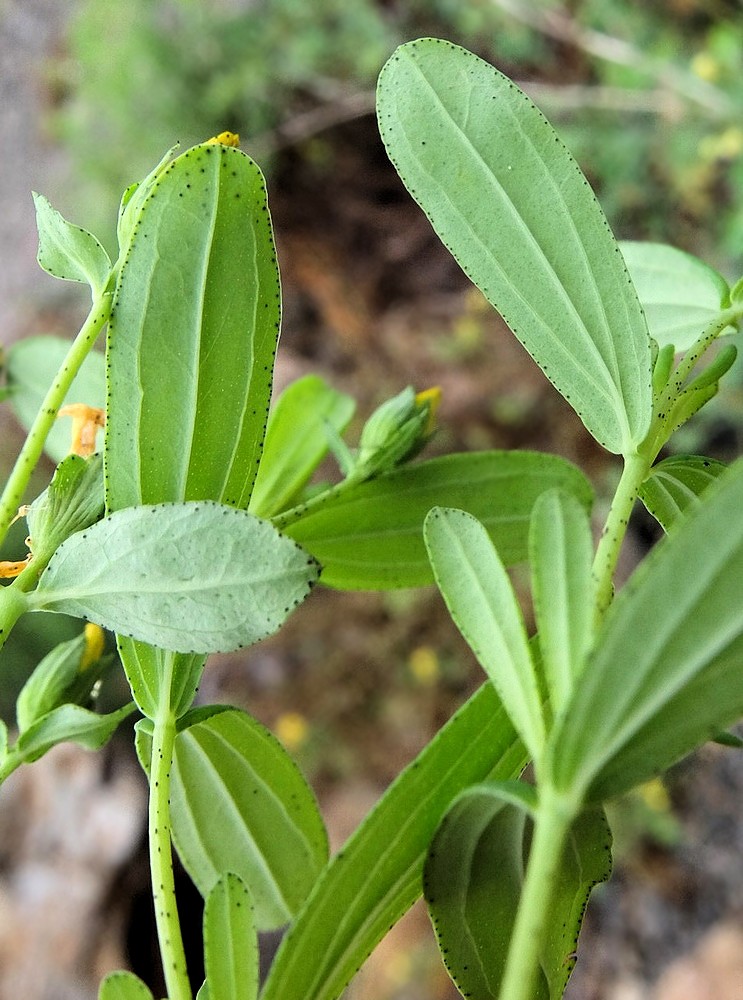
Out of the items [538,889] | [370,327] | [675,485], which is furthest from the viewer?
[370,327]

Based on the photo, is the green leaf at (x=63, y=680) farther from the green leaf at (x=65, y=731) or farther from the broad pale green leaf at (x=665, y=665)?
the broad pale green leaf at (x=665, y=665)

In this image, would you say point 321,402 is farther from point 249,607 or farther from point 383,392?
point 383,392

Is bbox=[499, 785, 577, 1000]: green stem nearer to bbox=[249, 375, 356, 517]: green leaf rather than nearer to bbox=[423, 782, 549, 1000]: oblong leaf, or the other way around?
bbox=[423, 782, 549, 1000]: oblong leaf

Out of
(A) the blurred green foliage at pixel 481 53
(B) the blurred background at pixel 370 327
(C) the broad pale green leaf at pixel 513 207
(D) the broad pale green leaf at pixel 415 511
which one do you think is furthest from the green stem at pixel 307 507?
(A) the blurred green foliage at pixel 481 53

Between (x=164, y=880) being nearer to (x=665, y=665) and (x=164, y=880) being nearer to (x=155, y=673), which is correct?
(x=155, y=673)

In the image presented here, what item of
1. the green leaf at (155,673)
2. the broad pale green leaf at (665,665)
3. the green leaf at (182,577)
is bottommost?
the broad pale green leaf at (665,665)

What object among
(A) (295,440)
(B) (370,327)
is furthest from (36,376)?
(B) (370,327)

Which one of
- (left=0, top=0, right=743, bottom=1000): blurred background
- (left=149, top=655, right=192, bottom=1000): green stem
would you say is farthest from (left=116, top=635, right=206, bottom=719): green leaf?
(left=0, top=0, right=743, bottom=1000): blurred background
